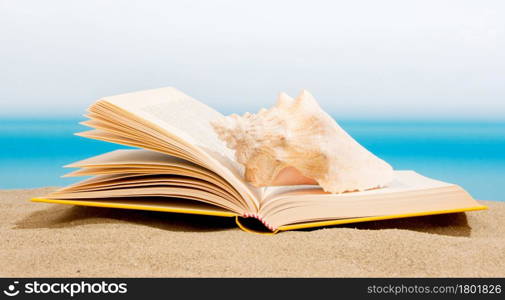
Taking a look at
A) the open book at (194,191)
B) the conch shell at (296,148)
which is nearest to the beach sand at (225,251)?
the open book at (194,191)

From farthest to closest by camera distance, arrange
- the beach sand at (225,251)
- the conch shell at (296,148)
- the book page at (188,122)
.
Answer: the conch shell at (296,148) < the book page at (188,122) < the beach sand at (225,251)

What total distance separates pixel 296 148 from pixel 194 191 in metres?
0.63

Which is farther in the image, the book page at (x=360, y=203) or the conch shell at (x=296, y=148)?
the conch shell at (x=296, y=148)

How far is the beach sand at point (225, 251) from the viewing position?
7.89ft

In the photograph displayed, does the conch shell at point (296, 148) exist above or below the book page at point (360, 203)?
above

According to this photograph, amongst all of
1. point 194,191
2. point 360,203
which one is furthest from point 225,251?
point 360,203

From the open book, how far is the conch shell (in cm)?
10

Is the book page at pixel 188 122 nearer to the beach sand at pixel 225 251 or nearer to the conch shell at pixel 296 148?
the conch shell at pixel 296 148

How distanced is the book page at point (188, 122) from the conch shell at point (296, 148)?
0.46 feet

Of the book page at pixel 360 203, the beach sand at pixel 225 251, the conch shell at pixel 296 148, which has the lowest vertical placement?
the beach sand at pixel 225 251

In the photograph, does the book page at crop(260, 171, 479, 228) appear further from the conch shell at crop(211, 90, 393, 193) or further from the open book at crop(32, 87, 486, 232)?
the conch shell at crop(211, 90, 393, 193)

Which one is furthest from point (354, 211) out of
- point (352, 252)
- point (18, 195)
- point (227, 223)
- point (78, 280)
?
point (18, 195)

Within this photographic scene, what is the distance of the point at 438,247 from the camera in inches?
106

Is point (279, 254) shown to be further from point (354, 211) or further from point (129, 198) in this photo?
point (129, 198)
